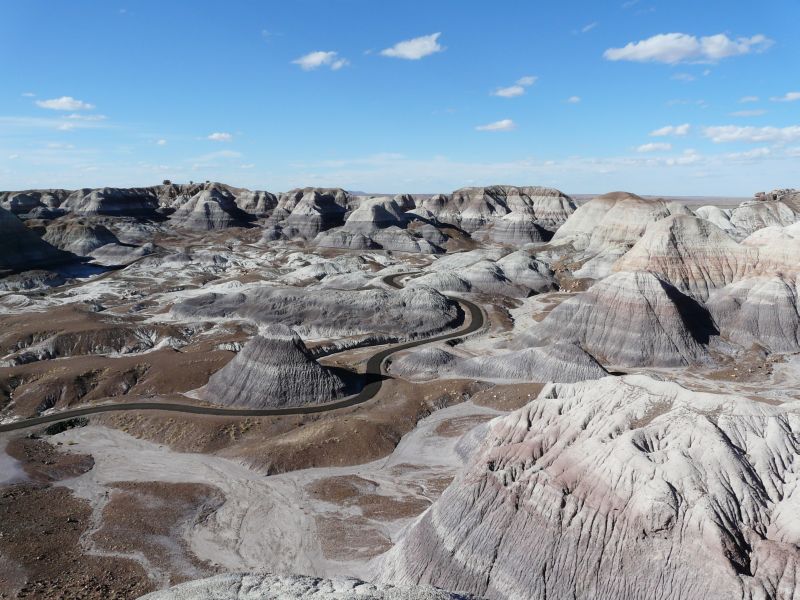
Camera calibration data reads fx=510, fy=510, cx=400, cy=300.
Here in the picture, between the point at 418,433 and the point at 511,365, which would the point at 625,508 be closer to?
the point at 418,433

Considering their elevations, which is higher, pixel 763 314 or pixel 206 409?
pixel 763 314

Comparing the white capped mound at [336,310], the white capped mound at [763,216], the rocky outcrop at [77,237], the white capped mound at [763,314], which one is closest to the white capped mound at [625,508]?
the white capped mound at [763,314]

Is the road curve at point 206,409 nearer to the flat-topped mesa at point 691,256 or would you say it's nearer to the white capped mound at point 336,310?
the white capped mound at point 336,310

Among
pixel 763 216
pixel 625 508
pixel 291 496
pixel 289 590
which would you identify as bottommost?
pixel 291 496

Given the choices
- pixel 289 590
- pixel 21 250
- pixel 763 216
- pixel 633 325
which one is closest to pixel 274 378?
pixel 289 590

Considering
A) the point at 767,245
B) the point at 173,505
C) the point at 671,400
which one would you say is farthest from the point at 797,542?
the point at 767,245

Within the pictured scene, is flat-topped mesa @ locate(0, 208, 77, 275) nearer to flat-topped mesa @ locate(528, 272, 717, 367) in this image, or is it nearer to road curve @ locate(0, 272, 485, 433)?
road curve @ locate(0, 272, 485, 433)

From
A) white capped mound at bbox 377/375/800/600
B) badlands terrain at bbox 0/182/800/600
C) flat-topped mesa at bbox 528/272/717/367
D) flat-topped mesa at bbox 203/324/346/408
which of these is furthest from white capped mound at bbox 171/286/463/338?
white capped mound at bbox 377/375/800/600
